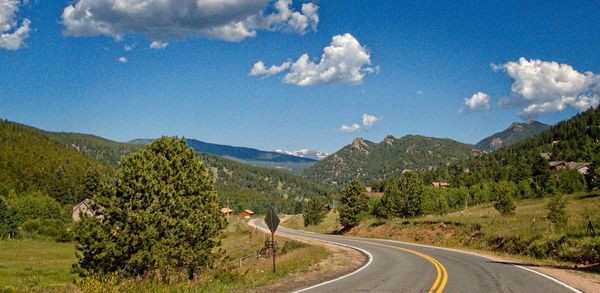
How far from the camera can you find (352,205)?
242 feet

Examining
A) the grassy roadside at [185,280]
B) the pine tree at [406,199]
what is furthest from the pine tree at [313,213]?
the pine tree at [406,199]

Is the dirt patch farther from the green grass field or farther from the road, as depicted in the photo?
the green grass field

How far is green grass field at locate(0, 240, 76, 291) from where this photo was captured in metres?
41.8

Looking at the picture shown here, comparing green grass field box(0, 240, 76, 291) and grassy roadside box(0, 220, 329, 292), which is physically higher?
grassy roadside box(0, 220, 329, 292)

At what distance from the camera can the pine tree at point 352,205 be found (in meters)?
73.4

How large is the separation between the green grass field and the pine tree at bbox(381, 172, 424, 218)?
4506 cm

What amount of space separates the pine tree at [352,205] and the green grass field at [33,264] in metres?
40.9

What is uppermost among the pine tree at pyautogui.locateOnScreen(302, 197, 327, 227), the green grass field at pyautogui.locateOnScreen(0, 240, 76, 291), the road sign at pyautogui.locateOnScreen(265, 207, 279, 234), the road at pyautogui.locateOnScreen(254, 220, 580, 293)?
the road sign at pyautogui.locateOnScreen(265, 207, 279, 234)

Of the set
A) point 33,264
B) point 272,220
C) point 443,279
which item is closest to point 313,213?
point 33,264

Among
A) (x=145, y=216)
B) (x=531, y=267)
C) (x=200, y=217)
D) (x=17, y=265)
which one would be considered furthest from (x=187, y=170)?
(x=17, y=265)

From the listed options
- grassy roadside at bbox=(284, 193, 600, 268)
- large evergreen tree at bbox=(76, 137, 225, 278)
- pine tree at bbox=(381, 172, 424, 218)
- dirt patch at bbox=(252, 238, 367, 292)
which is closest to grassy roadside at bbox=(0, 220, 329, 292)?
dirt patch at bbox=(252, 238, 367, 292)

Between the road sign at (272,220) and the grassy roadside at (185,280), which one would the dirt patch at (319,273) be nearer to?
the grassy roadside at (185,280)

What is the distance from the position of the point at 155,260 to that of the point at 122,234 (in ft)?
8.82

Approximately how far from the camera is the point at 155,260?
2878 centimetres
